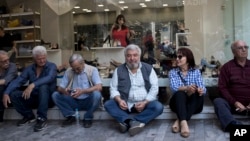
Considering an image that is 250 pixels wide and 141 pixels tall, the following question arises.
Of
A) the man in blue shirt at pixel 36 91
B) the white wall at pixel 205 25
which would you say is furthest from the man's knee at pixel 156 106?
the white wall at pixel 205 25

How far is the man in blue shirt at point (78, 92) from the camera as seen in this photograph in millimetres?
4500

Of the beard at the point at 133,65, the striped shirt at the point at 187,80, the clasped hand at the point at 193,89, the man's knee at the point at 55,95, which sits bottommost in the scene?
the man's knee at the point at 55,95

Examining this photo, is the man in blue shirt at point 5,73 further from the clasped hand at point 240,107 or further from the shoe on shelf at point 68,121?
the clasped hand at point 240,107

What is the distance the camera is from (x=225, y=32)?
755cm

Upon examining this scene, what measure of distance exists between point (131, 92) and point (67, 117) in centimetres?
95

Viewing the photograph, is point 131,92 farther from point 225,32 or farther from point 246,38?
point 225,32

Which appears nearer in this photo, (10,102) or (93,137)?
(93,137)

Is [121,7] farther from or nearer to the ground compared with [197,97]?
farther from the ground

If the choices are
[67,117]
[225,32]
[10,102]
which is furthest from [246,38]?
[10,102]

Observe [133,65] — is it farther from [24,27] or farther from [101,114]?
[24,27]

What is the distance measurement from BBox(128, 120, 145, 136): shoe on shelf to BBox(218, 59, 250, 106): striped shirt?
1.05m

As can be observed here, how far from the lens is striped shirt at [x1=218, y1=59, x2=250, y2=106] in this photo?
4.16 metres

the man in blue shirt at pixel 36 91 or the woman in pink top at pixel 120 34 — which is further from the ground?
the woman in pink top at pixel 120 34

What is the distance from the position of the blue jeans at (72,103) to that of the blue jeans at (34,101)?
14cm
